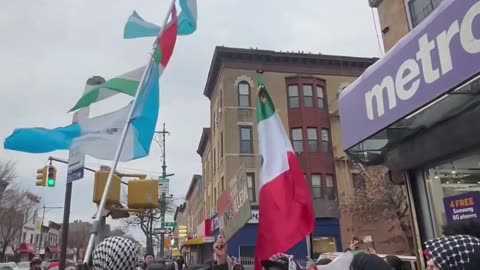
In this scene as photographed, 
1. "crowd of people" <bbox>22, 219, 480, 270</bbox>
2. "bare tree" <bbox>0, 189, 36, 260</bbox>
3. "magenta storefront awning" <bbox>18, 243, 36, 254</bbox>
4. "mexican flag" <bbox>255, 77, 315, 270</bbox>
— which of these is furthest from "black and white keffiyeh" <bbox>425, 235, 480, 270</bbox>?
"magenta storefront awning" <bbox>18, 243, 36, 254</bbox>

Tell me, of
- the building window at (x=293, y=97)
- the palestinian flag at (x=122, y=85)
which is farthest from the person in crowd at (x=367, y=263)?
the building window at (x=293, y=97)

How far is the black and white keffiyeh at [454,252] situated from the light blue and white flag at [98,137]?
391 centimetres

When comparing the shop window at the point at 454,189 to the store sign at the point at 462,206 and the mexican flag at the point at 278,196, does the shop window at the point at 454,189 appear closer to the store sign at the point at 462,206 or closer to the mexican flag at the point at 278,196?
the store sign at the point at 462,206

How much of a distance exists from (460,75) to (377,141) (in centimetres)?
199

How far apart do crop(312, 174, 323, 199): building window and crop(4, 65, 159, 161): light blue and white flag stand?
83.9 feet

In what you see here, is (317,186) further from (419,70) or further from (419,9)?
(419,70)

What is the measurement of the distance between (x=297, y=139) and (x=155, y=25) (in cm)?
2489

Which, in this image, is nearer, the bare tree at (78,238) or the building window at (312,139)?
the building window at (312,139)

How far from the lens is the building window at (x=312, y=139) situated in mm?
30797

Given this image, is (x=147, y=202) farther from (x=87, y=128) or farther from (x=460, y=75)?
(x=460, y=75)

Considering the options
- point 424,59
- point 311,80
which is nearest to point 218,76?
point 311,80

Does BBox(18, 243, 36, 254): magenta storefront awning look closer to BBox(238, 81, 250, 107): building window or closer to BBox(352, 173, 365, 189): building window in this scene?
BBox(238, 81, 250, 107): building window

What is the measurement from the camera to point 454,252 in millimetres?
2291

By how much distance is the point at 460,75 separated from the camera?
3680mm
